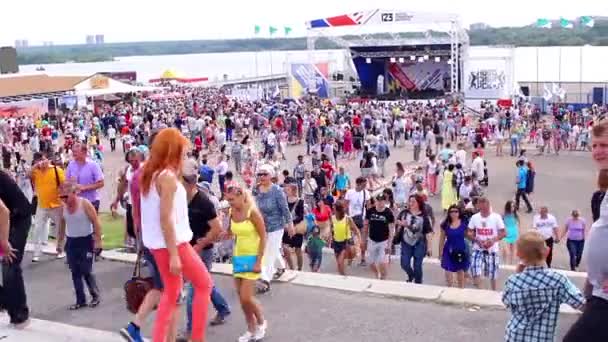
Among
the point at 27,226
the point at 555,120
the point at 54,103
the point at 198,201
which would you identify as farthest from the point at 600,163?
the point at 54,103

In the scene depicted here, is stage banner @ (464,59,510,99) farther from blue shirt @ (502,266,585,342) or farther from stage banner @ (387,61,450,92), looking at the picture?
blue shirt @ (502,266,585,342)

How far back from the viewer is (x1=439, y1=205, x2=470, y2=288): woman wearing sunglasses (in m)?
8.16

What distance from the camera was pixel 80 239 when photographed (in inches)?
246

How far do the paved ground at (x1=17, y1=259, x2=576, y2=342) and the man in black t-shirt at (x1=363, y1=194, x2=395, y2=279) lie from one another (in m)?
2.37

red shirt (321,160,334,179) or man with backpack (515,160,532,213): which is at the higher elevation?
red shirt (321,160,334,179)

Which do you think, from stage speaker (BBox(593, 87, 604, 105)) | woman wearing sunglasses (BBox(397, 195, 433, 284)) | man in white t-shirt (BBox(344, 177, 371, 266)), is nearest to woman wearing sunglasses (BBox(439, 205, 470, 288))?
woman wearing sunglasses (BBox(397, 195, 433, 284))

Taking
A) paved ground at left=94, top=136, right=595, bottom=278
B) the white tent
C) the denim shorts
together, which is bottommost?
paved ground at left=94, top=136, right=595, bottom=278

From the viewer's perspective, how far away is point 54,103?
36.7 m

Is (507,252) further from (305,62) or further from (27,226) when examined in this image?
(305,62)

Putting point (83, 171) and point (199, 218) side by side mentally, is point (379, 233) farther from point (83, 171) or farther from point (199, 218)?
point (199, 218)

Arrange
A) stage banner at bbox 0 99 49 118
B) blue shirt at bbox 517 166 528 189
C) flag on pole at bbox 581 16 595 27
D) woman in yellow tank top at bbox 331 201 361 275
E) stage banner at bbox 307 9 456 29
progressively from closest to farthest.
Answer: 1. woman in yellow tank top at bbox 331 201 361 275
2. blue shirt at bbox 517 166 528 189
3. stage banner at bbox 0 99 49 118
4. stage banner at bbox 307 9 456 29
5. flag on pole at bbox 581 16 595 27

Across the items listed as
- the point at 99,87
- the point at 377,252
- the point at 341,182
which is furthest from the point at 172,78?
the point at 377,252

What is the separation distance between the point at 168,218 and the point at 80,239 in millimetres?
2426

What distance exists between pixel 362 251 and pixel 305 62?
3130 centimetres
